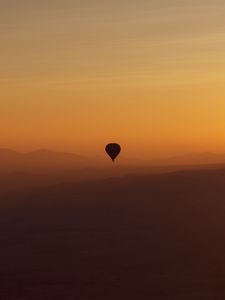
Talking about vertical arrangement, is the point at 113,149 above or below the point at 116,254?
below

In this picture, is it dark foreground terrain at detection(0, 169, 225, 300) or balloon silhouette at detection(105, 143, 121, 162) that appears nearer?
balloon silhouette at detection(105, 143, 121, 162)

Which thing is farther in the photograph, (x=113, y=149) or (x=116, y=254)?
(x=116, y=254)

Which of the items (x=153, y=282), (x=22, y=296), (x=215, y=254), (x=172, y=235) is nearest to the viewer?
(x=22, y=296)

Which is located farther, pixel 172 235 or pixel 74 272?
pixel 172 235

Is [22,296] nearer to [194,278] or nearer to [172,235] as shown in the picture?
[194,278]

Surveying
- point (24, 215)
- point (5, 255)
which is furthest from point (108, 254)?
point (24, 215)

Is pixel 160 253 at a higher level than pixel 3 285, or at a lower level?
higher

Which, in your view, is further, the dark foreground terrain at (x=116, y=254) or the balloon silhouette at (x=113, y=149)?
the dark foreground terrain at (x=116, y=254)

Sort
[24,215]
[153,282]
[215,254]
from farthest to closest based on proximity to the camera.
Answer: [24,215] → [215,254] → [153,282]
